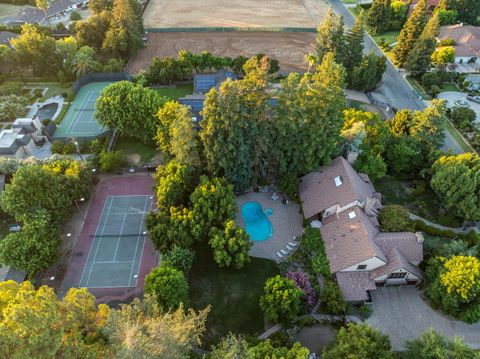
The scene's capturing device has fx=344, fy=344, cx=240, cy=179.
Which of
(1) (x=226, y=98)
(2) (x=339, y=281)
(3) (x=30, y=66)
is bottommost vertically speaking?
(3) (x=30, y=66)

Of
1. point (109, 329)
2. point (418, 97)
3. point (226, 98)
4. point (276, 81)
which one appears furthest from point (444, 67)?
point (109, 329)

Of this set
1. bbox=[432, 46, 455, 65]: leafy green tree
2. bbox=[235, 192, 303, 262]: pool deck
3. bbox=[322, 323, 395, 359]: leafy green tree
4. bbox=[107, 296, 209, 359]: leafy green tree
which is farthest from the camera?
bbox=[432, 46, 455, 65]: leafy green tree

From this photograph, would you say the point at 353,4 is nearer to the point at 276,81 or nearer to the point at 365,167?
the point at 276,81

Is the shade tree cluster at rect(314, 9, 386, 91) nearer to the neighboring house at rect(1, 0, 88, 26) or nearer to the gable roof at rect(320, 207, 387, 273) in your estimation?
the gable roof at rect(320, 207, 387, 273)

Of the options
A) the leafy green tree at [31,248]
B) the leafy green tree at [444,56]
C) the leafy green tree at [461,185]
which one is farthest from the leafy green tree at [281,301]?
the leafy green tree at [444,56]

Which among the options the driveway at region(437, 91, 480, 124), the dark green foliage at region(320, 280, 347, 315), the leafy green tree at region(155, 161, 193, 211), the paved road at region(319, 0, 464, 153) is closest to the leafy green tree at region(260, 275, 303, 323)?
the dark green foliage at region(320, 280, 347, 315)

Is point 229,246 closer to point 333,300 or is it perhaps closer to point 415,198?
point 333,300
